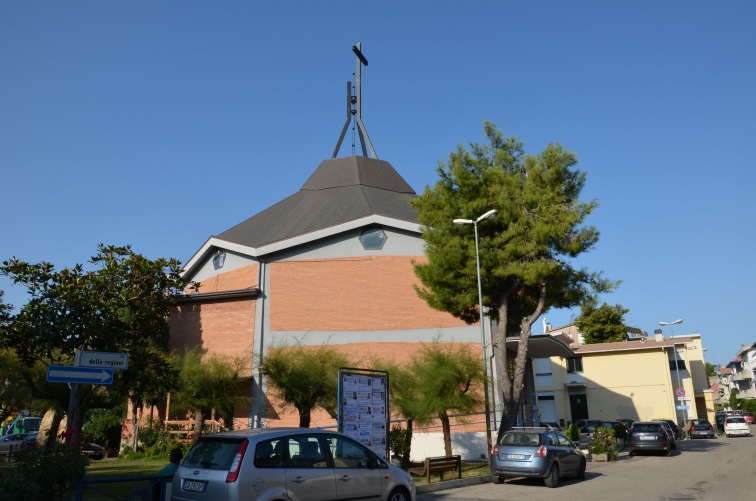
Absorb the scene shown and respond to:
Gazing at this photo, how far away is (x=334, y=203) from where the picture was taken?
111 feet

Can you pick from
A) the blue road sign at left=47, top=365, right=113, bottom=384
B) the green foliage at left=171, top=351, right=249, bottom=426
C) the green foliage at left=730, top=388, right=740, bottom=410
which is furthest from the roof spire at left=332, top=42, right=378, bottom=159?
the green foliage at left=730, top=388, right=740, bottom=410

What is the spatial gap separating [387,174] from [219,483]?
107 feet

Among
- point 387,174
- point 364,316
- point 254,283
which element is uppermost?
point 387,174

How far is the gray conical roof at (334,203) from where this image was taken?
3127 centimetres

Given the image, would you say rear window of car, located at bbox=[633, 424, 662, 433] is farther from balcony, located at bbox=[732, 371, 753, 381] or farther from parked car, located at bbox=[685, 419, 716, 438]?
balcony, located at bbox=[732, 371, 753, 381]

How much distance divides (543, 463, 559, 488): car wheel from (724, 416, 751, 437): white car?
31103 millimetres

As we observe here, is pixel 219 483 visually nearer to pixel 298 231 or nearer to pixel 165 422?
pixel 165 422

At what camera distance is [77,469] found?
8750 millimetres

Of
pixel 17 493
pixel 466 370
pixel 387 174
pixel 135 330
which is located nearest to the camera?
pixel 17 493

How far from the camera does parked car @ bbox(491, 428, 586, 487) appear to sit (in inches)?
568

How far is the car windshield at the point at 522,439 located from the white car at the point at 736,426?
102ft

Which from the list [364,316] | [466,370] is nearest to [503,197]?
[466,370]

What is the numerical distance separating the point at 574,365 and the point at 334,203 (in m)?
28.3

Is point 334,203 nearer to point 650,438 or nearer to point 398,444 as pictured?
point 398,444
